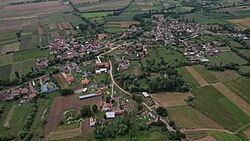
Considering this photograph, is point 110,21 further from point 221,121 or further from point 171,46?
point 221,121

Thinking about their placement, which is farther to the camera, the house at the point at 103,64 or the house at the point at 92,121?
the house at the point at 103,64

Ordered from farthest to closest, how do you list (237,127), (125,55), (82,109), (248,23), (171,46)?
(248,23) → (171,46) → (125,55) → (82,109) → (237,127)

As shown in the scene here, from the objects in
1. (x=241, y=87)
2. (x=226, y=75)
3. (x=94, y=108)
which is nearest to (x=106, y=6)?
(x=226, y=75)

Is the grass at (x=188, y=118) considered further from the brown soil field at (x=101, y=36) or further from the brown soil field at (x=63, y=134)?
the brown soil field at (x=101, y=36)

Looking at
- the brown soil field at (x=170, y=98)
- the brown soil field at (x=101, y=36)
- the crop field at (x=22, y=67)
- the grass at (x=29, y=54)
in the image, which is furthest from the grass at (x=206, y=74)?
the grass at (x=29, y=54)

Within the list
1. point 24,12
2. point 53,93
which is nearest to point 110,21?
point 24,12
